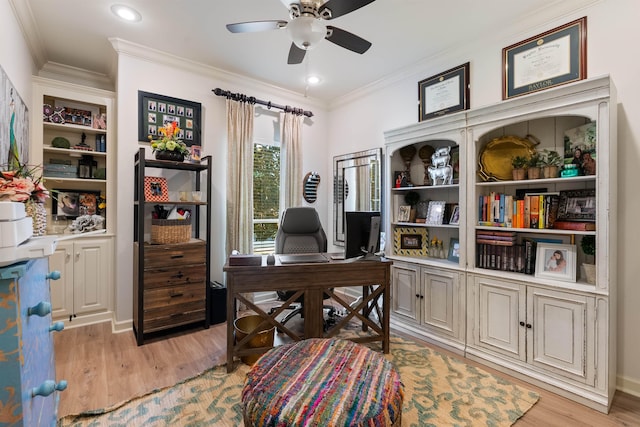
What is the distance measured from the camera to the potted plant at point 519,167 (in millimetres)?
2301

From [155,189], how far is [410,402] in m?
2.78

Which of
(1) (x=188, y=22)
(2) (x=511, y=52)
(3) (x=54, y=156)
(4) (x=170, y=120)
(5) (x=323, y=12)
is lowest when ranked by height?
(3) (x=54, y=156)

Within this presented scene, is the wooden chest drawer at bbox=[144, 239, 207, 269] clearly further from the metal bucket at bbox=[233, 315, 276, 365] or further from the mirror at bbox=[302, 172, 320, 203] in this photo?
the mirror at bbox=[302, 172, 320, 203]

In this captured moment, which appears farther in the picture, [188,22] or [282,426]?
[188,22]

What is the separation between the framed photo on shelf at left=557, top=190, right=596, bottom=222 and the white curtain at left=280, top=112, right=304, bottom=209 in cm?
283

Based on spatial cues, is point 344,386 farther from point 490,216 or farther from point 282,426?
point 490,216

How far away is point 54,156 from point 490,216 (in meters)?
4.37

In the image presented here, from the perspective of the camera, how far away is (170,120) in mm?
3158

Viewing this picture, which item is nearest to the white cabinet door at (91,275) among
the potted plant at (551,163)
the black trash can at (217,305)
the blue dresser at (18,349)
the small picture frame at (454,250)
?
the black trash can at (217,305)

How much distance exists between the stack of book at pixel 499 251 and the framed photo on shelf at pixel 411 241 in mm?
612

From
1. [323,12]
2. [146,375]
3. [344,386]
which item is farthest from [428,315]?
[323,12]

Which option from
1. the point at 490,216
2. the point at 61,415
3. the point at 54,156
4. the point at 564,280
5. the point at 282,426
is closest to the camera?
the point at 282,426

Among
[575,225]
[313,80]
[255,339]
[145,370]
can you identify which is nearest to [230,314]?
[255,339]

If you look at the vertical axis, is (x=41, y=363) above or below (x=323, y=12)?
below
